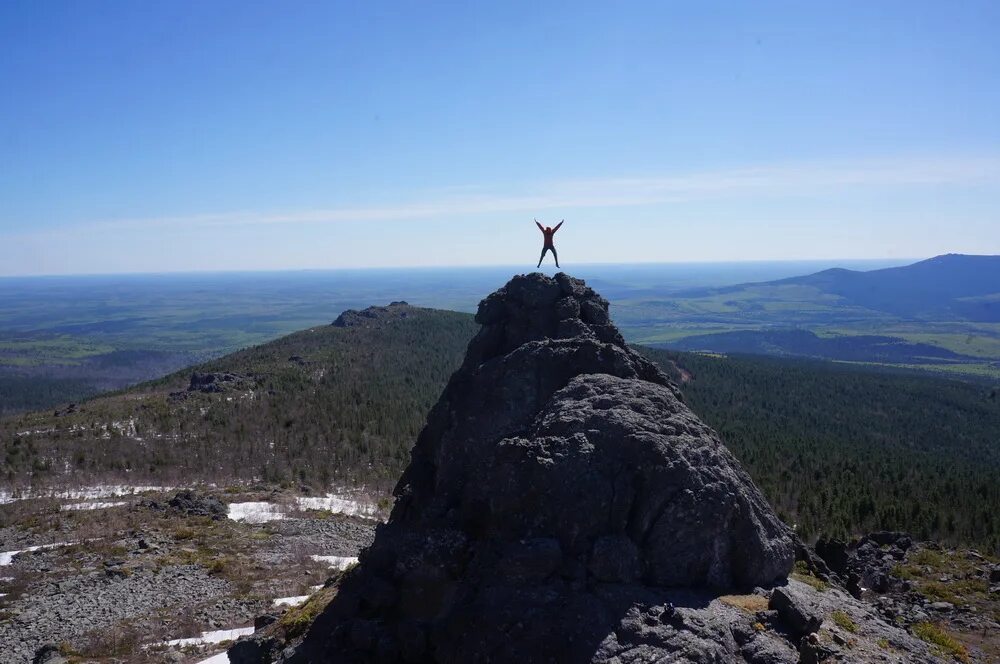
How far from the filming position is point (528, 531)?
15.2 m

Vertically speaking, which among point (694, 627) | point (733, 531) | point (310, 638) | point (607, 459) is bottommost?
point (310, 638)

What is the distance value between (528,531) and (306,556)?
27.4 metres

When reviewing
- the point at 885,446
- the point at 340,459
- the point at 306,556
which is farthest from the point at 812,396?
the point at 306,556

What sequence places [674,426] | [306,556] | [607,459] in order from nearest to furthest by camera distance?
[607,459] → [674,426] → [306,556]

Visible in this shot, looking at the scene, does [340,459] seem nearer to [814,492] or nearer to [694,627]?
[814,492]

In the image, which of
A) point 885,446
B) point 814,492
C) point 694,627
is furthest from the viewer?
point 885,446

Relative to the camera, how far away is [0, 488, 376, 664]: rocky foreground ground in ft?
87.8

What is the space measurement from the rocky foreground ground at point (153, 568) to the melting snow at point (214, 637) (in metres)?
0.20

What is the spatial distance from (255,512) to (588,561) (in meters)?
40.5

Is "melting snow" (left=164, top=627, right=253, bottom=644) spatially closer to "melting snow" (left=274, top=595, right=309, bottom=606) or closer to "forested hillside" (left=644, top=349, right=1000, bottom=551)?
"melting snow" (left=274, top=595, right=309, bottom=606)

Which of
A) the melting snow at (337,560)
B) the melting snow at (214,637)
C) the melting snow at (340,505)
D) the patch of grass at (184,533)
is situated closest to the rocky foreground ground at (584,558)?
the melting snow at (214,637)

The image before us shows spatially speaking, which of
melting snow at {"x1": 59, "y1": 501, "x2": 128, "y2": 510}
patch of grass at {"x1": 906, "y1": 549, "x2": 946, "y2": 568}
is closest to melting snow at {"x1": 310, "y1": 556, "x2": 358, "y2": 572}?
melting snow at {"x1": 59, "y1": 501, "x2": 128, "y2": 510}

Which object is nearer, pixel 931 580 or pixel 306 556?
pixel 931 580

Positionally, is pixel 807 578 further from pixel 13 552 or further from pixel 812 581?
pixel 13 552
